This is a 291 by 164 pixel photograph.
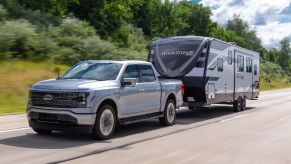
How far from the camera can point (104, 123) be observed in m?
10.2

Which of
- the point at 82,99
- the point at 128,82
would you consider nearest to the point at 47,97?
the point at 82,99

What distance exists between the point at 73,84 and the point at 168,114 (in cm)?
437

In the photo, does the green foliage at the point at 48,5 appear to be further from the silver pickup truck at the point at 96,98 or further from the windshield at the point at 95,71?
the silver pickup truck at the point at 96,98

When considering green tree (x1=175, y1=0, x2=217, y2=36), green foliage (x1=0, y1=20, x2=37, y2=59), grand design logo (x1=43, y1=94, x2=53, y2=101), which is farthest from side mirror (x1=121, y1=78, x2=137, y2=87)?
green tree (x1=175, y1=0, x2=217, y2=36)

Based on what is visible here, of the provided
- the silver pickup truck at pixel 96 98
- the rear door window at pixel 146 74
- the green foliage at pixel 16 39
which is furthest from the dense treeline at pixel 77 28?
the silver pickup truck at pixel 96 98

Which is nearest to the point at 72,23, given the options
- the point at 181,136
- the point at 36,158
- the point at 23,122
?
the point at 23,122

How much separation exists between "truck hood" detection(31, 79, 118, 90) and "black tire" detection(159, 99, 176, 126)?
3204 mm

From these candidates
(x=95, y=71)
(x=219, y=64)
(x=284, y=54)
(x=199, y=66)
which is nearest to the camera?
(x=95, y=71)

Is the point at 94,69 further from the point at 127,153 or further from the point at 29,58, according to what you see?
the point at 29,58

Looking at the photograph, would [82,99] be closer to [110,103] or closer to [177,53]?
[110,103]

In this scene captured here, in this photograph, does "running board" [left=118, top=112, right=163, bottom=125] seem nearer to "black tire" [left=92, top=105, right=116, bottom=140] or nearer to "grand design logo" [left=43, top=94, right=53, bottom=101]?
"black tire" [left=92, top=105, right=116, bottom=140]

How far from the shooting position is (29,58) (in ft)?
91.9

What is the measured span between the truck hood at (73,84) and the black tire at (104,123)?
0.54m

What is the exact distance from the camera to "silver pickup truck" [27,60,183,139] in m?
9.56
